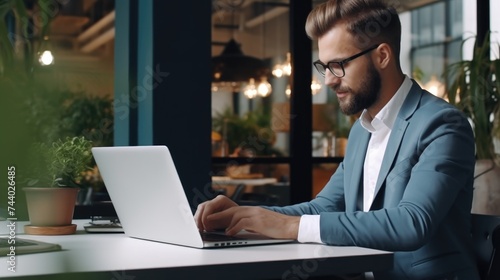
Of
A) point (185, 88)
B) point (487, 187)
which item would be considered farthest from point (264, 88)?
point (185, 88)

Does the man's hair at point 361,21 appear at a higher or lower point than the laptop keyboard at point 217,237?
higher

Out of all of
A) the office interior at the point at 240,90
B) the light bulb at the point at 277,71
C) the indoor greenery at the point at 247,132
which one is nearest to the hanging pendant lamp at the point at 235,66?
the office interior at the point at 240,90

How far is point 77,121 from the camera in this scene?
6.62 meters

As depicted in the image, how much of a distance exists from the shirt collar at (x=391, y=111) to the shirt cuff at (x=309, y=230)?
2.01 ft

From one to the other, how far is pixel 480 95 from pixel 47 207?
12.1 ft

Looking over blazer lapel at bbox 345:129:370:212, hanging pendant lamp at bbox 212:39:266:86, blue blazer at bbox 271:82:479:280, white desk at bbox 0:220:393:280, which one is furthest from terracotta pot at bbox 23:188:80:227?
hanging pendant lamp at bbox 212:39:266:86

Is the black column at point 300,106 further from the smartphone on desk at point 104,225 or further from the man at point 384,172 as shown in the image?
the smartphone on desk at point 104,225

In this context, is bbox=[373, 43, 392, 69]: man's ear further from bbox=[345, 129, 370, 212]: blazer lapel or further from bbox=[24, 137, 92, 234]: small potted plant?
bbox=[24, 137, 92, 234]: small potted plant

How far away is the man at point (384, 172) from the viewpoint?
1.69m

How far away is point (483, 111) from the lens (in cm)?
486

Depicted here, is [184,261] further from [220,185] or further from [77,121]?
[77,121]

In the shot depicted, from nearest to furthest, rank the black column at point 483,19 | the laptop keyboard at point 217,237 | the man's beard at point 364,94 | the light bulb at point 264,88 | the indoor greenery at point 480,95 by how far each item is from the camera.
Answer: the laptop keyboard at point 217,237, the man's beard at point 364,94, the indoor greenery at point 480,95, the black column at point 483,19, the light bulb at point 264,88

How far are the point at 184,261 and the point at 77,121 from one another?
17.9ft

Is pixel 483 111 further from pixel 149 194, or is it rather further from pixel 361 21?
pixel 149 194
